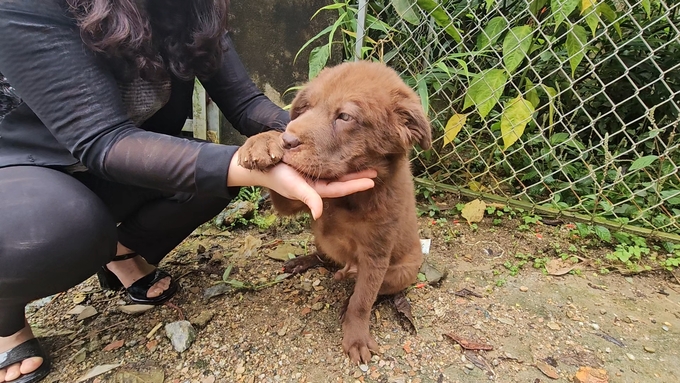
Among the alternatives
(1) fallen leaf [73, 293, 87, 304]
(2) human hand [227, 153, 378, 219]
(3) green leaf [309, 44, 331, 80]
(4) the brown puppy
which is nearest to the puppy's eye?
(4) the brown puppy

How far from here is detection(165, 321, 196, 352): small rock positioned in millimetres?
1950

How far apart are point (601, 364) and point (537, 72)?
1.96 meters

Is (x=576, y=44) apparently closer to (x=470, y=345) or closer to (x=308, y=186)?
(x=470, y=345)

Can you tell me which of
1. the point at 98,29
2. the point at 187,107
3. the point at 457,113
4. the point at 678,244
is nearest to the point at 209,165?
the point at 98,29

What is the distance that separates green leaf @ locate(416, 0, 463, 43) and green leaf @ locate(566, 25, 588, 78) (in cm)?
66

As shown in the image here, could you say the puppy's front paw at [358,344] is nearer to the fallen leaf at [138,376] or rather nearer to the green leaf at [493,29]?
the fallen leaf at [138,376]

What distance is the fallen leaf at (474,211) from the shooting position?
314 cm

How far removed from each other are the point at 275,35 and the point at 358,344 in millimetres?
2592

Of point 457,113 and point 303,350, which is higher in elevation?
point 457,113

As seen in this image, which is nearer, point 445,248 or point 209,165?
point 209,165

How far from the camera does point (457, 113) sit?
3184 millimetres

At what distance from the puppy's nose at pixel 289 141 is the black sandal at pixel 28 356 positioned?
1.38 m

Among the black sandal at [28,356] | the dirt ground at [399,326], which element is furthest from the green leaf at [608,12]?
the black sandal at [28,356]

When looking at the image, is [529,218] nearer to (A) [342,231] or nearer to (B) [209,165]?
(A) [342,231]
